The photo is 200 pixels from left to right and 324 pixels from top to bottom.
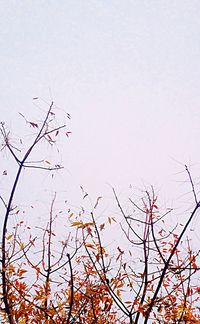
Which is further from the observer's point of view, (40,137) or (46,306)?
(40,137)

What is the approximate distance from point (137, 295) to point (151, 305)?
21 centimetres

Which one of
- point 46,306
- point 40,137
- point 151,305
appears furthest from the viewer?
point 40,137

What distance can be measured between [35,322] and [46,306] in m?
0.16

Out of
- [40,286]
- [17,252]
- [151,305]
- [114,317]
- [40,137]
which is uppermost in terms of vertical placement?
[40,137]

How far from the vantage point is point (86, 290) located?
2795mm

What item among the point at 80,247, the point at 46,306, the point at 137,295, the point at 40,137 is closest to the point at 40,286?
the point at 46,306

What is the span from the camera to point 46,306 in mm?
2996

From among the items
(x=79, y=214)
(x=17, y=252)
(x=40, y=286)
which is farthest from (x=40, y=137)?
(x=40, y=286)

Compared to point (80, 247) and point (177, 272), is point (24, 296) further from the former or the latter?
point (177, 272)

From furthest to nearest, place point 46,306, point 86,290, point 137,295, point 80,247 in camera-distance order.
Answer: point 80,247 < point 46,306 < point 86,290 < point 137,295

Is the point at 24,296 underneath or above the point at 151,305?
above

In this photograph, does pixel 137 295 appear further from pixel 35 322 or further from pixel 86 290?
pixel 35 322

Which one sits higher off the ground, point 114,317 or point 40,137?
point 40,137

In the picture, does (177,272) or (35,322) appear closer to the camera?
(177,272)
